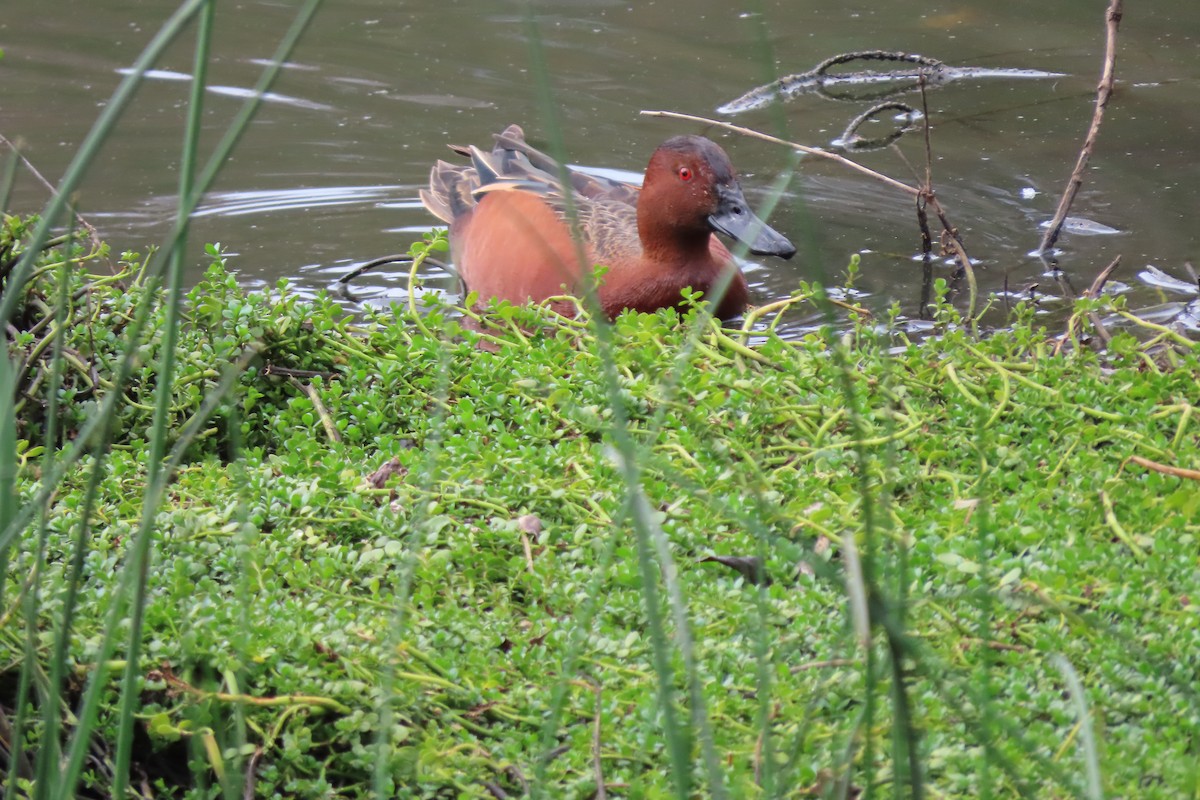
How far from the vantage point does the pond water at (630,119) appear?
19.5 feet

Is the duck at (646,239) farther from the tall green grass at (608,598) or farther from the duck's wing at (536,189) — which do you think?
Answer: the tall green grass at (608,598)

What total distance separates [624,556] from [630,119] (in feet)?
17.3

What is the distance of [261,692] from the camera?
212 cm

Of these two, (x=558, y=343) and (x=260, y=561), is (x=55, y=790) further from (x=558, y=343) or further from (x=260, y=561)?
(x=558, y=343)

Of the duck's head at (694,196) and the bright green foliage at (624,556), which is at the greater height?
the duck's head at (694,196)

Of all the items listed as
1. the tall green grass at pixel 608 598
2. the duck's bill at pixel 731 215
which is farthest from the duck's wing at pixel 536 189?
the tall green grass at pixel 608 598

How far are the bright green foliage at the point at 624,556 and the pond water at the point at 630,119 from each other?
7.23ft

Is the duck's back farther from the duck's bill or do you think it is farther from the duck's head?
the duck's bill

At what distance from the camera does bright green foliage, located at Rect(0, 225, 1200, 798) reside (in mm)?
1901

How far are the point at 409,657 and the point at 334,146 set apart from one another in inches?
210

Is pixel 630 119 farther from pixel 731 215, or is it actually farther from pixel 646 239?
pixel 731 215

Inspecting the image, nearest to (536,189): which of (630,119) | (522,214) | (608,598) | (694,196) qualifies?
(522,214)

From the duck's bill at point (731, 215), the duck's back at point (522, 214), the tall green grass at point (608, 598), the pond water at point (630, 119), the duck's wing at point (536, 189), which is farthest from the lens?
the pond water at point (630, 119)

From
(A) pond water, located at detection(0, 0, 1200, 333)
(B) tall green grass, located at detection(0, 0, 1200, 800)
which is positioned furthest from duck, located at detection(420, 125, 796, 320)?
(B) tall green grass, located at detection(0, 0, 1200, 800)
